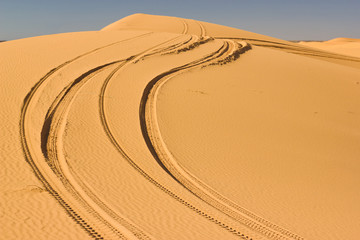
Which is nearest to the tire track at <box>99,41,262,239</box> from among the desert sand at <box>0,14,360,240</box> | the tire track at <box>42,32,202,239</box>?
the desert sand at <box>0,14,360,240</box>

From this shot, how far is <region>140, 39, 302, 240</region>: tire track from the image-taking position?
6.38 metres

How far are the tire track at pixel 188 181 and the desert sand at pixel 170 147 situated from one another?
4 centimetres

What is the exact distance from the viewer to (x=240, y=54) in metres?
18.8

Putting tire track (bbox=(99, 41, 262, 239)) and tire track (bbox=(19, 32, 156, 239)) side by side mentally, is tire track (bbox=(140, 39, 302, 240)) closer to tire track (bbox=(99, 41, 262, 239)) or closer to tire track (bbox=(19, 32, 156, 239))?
tire track (bbox=(99, 41, 262, 239))

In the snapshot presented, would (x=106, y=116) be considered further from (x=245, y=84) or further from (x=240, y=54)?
(x=240, y=54)

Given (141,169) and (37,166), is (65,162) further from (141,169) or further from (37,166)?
(141,169)

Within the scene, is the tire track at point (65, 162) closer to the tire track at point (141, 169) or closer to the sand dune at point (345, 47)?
the tire track at point (141, 169)

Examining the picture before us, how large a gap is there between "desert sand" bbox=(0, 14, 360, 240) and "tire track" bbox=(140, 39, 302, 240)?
0.12 ft

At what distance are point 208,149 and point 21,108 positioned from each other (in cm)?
532

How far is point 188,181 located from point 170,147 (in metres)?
1.59

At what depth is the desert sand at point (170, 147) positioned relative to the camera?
6.20 metres

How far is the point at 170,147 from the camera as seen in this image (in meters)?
9.23

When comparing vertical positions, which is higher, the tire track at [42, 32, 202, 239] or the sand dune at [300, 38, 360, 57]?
the sand dune at [300, 38, 360, 57]

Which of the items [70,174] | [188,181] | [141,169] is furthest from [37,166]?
[188,181]
